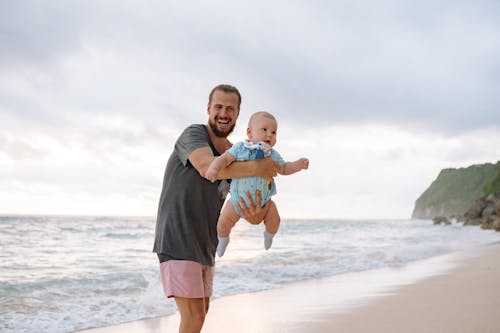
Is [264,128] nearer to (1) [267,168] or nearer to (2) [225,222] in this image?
(1) [267,168]

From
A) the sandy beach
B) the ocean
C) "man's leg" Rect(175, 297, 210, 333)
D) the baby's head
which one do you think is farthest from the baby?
the ocean

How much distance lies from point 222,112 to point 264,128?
0.36 meters

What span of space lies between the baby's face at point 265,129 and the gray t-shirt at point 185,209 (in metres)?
0.34

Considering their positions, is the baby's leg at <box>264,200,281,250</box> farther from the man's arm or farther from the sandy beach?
the sandy beach

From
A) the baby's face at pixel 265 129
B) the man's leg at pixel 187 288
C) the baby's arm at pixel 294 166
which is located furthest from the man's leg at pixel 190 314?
the baby's face at pixel 265 129

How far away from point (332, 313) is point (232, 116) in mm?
4512

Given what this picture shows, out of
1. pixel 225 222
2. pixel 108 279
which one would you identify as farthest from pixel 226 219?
pixel 108 279

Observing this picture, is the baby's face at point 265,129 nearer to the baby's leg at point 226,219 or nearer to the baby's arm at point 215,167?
the baby's arm at point 215,167

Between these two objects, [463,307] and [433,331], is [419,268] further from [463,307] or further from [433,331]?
[433,331]

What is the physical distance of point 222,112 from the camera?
3191 millimetres

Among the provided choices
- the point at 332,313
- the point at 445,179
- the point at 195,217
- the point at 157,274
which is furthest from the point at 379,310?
the point at 445,179

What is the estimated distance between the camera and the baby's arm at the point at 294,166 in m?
2.93

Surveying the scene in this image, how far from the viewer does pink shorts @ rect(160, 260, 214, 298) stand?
3172mm

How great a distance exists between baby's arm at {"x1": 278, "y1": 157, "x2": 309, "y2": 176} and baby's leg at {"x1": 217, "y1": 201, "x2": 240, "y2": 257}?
13.9 inches
